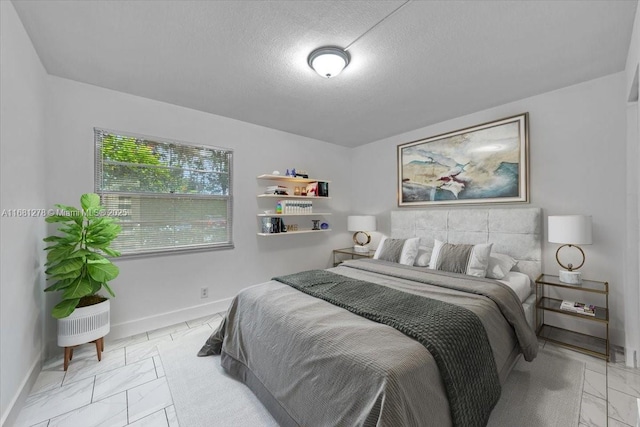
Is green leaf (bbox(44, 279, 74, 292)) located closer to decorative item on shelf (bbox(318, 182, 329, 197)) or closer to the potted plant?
the potted plant

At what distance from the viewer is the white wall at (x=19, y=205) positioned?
158 cm

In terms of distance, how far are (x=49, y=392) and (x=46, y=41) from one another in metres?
2.62

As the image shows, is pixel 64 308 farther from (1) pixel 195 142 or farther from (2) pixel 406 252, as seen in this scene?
(2) pixel 406 252

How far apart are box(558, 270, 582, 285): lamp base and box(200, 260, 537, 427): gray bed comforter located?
745 millimetres

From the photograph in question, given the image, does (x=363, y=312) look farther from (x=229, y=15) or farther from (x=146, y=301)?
(x=146, y=301)

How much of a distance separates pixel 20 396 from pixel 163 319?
1.26 meters

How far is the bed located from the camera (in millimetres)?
1216

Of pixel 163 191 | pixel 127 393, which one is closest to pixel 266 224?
pixel 163 191

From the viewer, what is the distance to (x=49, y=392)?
1925 mm

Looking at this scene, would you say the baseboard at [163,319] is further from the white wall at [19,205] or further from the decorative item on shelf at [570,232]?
the decorative item on shelf at [570,232]

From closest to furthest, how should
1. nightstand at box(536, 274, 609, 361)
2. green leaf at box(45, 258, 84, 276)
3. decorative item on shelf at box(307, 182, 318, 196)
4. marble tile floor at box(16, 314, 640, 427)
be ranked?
marble tile floor at box(16, 314, 640, 427), green leaf at box(45, 258, 84, 276), nightstand at box(536, 274, 609, 361), decorative item on shelf at box(307, 182, 318, 196)

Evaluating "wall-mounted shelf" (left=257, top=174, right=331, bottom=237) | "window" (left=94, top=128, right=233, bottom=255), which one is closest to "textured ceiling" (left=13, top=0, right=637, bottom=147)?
"window" (left=94, top=128, right=233, bottom=255)

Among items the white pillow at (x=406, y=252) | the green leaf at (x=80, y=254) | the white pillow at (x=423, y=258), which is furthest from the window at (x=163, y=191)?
the white pillow at (x=423, y=258)

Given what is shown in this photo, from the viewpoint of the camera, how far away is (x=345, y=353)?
52.9 inches
